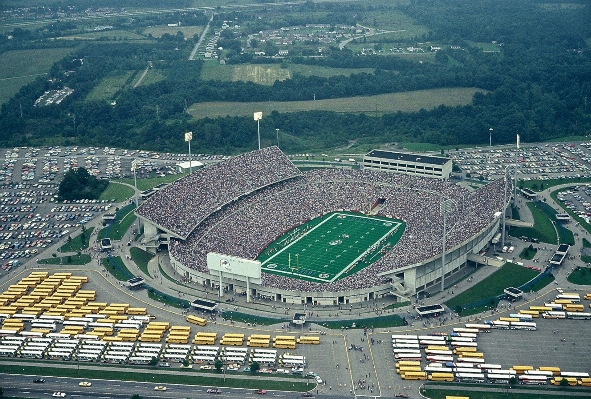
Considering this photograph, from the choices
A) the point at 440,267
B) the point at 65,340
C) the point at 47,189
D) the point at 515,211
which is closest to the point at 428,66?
the point at 515,211

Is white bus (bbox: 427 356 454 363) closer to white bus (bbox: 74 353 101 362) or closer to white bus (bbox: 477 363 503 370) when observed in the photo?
white bus (bbox: 477 363 503 370)

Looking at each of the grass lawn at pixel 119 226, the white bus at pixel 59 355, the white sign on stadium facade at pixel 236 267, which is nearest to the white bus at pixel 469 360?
the white sign on stadium facade at pixel 236 267

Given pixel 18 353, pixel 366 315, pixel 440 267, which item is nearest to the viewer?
pixel 18 353

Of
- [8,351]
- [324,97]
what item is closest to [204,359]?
[8,351]

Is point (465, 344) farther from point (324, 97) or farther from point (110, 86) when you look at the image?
point (110, 86)

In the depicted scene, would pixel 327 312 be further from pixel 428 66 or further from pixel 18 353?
pixel 428 66

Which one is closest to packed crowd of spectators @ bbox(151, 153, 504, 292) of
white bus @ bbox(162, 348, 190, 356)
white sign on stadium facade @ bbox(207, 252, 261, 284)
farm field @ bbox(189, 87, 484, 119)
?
white sign on stadium facade @ bbox(207, 252, 261, 284)
